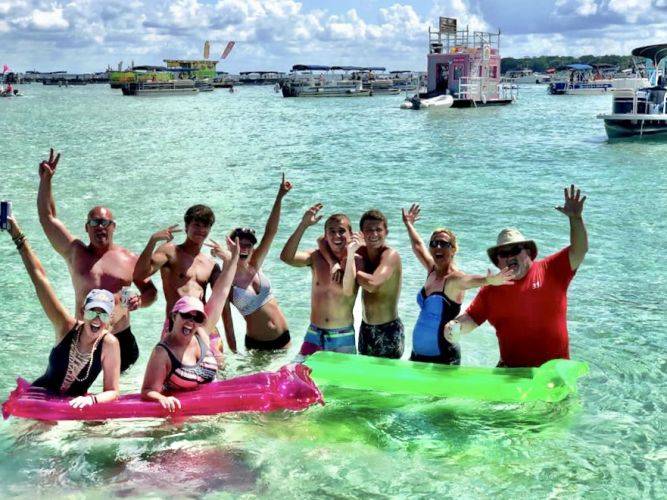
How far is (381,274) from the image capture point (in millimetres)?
4750

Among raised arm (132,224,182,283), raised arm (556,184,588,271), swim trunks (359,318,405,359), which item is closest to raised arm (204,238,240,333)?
raised arm (132,224,182,283)

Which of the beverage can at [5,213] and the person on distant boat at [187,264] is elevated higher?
the beverage can at [5,213]

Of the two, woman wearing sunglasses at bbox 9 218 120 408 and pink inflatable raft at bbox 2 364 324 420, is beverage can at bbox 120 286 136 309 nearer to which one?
woman wearing sunglasses at bbox 9 218 120 408

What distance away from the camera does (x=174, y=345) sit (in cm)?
432

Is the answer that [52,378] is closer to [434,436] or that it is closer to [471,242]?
[434,436]

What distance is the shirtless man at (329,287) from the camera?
4.85 m

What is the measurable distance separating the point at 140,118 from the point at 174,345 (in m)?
46.0

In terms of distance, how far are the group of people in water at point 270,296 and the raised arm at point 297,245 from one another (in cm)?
1

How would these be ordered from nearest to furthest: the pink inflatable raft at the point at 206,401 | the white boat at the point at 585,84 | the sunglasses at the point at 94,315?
the sunglasses at the point at 94,315
the pink inflatable raft at the point at 206,401
the white boat at the point at 585,84

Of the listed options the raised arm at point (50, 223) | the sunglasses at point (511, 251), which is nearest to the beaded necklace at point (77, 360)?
the raised arm at point (50, 223)

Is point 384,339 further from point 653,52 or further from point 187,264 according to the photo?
point 653,52

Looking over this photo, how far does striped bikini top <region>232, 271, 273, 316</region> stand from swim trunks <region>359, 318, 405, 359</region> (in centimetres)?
94

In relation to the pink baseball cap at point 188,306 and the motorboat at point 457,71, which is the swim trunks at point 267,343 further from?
the motorboat at point 457,71

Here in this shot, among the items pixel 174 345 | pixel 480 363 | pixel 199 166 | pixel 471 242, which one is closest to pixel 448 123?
pixel 199 166
